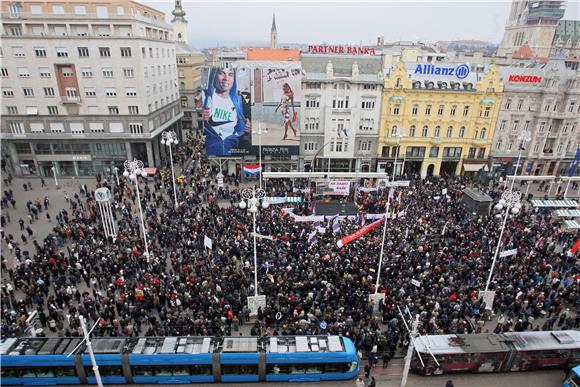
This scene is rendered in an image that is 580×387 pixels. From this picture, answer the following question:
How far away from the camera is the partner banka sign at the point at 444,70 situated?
44.4 metres

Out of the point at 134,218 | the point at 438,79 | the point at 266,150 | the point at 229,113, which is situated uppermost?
the point at 438,79

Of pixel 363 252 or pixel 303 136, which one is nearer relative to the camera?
pixel 363 252

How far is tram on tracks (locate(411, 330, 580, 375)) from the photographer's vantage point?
1761cm

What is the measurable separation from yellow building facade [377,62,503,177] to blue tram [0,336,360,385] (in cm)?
3183

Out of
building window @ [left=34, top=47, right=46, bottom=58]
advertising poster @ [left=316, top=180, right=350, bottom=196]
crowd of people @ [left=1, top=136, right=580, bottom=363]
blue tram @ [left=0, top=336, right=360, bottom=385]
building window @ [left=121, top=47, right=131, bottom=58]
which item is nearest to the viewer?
blue tram @ [left=0, top=336, right=360, bottom=385]

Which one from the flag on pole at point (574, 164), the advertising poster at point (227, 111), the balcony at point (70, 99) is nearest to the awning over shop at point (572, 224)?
the flag on pole at point (574, 164)

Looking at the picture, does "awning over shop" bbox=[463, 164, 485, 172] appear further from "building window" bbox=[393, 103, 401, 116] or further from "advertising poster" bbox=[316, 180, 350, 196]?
"advertising poster" bbox=[316, 180, 350, 196]

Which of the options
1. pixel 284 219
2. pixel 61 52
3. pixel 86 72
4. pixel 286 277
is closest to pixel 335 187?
pixel 284 219

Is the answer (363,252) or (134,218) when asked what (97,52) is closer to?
(134,218)

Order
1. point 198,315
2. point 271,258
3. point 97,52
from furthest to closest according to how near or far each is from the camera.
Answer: point 97,52 < point 271,258 < point 198,315

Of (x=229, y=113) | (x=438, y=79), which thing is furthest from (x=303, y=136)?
(x=438, y=79)

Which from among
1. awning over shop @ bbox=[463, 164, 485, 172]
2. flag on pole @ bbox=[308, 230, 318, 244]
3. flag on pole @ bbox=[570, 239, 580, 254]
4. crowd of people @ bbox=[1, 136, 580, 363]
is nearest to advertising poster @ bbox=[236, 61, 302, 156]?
crowd of people @ bbox=[1, 136, 580, 363]

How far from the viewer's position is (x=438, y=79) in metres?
45.0

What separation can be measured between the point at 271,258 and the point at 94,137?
31.8m
